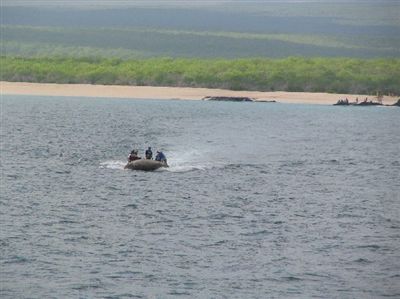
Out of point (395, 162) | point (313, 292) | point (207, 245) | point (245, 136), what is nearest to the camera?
point (313, 292)

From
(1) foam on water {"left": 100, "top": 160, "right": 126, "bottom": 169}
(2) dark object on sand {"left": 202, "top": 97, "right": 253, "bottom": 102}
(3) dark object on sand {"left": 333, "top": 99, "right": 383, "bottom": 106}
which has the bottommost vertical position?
(2) dark object on sand {"left": 202, "top": 97, "right": 253, "bottom": 102}

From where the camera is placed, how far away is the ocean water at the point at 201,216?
125 ft

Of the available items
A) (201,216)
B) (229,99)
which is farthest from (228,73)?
(201,216)

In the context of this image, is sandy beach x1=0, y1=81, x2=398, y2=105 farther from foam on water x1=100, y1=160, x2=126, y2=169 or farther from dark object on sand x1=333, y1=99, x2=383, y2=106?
foam on water x1=100, y1=160, x2=126, y2=169

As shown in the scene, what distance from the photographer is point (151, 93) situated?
154500mm

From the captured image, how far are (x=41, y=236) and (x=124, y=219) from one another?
5.00m

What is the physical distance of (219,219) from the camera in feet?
159

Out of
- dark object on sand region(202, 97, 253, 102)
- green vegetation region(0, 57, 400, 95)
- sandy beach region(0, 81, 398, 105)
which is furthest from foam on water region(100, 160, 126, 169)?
green vegetation region(0, 57, 400, 95)

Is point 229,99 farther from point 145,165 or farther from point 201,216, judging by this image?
point 201,216

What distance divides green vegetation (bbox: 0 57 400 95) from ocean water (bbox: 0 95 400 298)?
56.0 meters

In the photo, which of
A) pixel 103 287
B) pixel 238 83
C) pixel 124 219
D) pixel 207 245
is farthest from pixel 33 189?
pixel 238 83

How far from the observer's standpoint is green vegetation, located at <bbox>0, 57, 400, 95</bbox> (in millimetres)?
149000

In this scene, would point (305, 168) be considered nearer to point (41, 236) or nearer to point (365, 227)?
point (365, 227)

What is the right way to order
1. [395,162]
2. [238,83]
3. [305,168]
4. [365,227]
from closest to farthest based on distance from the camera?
[365,227] → [305,168] → [395,162] → [238,83]
